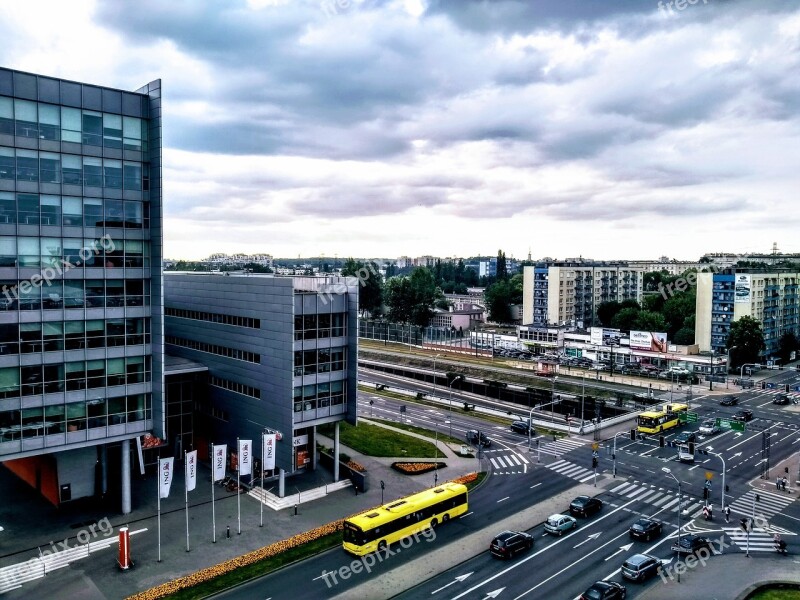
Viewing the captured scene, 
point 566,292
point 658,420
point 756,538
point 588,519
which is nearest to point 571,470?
point 588,519

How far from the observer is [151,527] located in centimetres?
4738

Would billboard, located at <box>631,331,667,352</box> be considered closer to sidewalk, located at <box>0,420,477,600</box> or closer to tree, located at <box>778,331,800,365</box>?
tree, located at <box>778,331,800,365</box>

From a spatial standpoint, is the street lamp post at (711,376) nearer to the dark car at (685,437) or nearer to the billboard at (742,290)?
the billboard at (742,290)

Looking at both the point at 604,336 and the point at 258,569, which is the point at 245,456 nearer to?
the point at 258,569

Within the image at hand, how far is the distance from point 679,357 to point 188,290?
330ft

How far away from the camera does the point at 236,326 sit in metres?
59.8

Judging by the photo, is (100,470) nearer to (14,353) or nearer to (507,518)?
(14,353)

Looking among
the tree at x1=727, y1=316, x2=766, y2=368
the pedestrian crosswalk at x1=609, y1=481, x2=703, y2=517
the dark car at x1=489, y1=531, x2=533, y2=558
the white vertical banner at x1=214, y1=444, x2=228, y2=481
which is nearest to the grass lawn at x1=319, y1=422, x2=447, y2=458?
the pedestrian crosswalk at x1=609, y1=481, x2=703, y2=517

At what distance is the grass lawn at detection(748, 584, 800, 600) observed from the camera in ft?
124

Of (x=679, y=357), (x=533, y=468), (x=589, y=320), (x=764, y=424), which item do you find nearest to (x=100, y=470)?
(x=533, y=468)

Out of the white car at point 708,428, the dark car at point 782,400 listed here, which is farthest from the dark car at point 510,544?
the dark car at point 782,400

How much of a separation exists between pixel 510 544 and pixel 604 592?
7.89 meters

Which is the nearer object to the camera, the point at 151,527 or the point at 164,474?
the point at 164,474

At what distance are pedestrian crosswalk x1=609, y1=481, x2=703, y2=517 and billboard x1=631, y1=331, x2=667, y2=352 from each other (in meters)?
74.1
